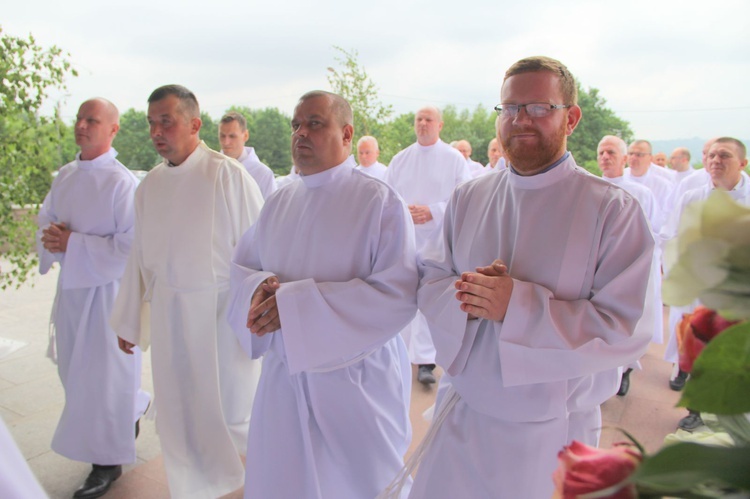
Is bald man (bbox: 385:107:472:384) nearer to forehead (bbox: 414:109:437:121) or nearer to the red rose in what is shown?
forehead (bbox: 414:109:437:121)

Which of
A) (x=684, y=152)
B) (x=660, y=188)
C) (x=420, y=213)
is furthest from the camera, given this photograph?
(x=684, y=152)

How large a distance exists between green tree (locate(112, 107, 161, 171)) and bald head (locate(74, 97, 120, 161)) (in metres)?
2.01

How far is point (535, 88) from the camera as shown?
6.83 feet

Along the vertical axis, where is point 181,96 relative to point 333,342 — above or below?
above

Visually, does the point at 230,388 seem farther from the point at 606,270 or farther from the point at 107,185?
the point at 606,270

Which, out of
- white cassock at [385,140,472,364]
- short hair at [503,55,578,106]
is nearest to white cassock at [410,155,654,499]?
short hair at [503,55,578,106]

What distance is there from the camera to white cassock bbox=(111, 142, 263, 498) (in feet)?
10.8

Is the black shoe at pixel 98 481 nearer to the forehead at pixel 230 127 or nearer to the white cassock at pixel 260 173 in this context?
the white cassock at pixel 260 173

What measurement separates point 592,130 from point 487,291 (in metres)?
7.24

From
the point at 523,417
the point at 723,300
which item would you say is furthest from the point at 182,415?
the point at 723,300

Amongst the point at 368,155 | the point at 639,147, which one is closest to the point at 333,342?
the point at 368,155

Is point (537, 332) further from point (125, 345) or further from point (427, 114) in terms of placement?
point (427, 114)

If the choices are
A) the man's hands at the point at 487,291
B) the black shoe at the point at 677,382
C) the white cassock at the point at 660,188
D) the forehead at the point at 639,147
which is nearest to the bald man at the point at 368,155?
the forehead at the point at 639,147

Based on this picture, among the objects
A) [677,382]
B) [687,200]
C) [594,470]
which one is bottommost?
[677,382]
